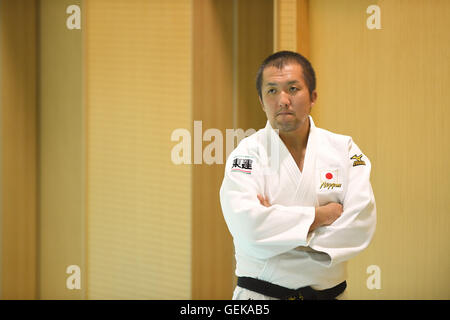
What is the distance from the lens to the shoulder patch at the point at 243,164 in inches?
73.9

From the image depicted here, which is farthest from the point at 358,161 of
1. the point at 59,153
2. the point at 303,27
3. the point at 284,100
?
the point at 59,153

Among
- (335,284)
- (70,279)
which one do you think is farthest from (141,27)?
(335,284)

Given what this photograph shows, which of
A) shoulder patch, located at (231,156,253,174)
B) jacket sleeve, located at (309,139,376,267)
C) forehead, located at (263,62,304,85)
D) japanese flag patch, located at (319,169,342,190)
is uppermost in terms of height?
forehead, located at (263,62,304,85)

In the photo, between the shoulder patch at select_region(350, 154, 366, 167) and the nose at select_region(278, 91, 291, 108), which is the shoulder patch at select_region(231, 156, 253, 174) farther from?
the shoulder patch at select_region(350, 154, 366, 167)

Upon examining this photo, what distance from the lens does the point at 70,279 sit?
3959 millimetres

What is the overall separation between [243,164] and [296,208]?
247mm

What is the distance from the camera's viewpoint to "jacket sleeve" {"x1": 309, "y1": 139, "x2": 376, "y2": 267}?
5.87 feet

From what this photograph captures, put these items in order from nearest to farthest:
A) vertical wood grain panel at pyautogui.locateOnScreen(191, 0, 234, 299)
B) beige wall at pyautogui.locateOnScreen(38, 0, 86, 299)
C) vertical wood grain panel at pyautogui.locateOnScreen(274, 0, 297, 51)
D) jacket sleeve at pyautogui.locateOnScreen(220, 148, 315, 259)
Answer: jacket sleeve at pyautogui.locateOnScreen(220, 148, 315, 259), vertical wood grain panel at pyautogui.locateOnScreen(274, 0, 297, 51), vertical wood grain panel at pyautogui.locateOnScreen(191, 0, 234, 299), beige wall at pyautogui.locateOnScreen(38, 0, 86, 299)

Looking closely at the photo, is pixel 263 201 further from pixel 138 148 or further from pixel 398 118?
pixel 138 148

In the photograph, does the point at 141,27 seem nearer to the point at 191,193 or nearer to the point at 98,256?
the point at 191,193

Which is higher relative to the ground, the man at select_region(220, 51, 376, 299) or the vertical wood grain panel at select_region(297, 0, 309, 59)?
the vertical wood grain panel at select_region(297, 0, 309, 59)

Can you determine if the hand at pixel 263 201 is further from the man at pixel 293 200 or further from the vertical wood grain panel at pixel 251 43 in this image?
the vertical wood grain panel at pixel 251 43

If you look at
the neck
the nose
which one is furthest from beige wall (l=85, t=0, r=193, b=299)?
the nose
